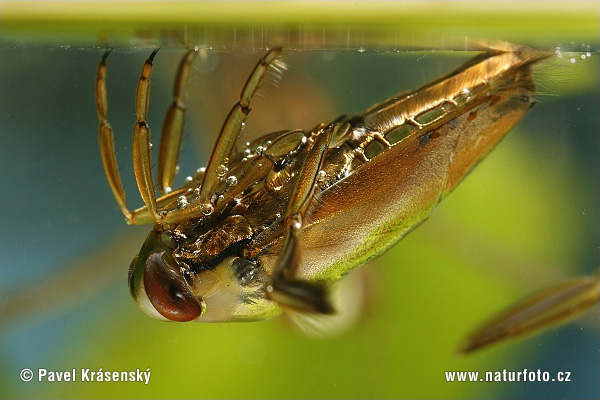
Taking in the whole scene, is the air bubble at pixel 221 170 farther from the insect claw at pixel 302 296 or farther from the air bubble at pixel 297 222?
the insect claw at pixel 302 296

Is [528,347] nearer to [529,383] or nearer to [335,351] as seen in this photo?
[529,383]

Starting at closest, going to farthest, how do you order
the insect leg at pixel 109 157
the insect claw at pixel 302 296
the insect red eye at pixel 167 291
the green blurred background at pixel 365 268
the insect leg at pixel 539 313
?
1. the insect claw at pixel 302 296
2. the insect leg at pixel 539 313
3. the insect red eye at pixel 167 291
4. the insect leg at pixel 109 157
5. the green blurred background at pixel 365 268

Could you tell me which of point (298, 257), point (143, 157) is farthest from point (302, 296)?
point (143, 157)

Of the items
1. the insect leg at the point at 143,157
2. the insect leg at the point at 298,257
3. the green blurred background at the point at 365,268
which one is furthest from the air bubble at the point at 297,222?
the green blurred background at the point at 365,268

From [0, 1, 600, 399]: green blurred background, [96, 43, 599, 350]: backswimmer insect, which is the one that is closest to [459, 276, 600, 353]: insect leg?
[96, 43, 599, 350]: backswimmer insect

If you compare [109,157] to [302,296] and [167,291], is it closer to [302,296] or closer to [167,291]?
[167,291]

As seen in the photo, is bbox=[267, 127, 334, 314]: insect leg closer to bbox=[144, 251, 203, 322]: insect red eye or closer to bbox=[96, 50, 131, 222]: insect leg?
bbox=[144, 251, 203, 322]: insect red eye
